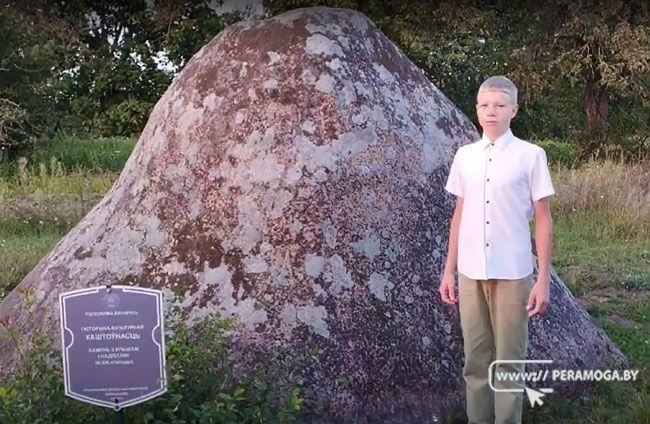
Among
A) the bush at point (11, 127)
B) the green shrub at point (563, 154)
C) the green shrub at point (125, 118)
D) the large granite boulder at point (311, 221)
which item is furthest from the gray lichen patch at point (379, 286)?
the green shrub at point (125, 118)

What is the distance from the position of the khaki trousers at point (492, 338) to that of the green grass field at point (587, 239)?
1.83 feet

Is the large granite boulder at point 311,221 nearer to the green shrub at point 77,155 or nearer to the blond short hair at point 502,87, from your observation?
the blond short hair at point 502,87

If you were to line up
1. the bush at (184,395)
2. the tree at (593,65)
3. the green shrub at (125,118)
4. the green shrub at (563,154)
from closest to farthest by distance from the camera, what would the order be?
the bush at (184,395) → the tree at (593,65) → the green shrub at (563,154) → the green shrub at (125,118)

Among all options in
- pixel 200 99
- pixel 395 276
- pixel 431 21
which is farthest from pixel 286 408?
pixel 431 21

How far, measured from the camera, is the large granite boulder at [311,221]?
403 centimetres

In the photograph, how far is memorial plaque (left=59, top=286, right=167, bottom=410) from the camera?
307cm

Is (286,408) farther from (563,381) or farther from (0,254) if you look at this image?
(0,254)

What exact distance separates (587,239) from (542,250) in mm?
6060

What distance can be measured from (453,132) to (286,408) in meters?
1.96

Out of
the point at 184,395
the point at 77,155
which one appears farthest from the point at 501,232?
the point at 77,155

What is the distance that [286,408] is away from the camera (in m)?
3.18

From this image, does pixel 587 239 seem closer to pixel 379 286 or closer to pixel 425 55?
pixel 379 286

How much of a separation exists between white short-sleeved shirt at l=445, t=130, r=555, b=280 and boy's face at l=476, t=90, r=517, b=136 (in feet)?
0.12

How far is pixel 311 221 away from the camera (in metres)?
4.20
